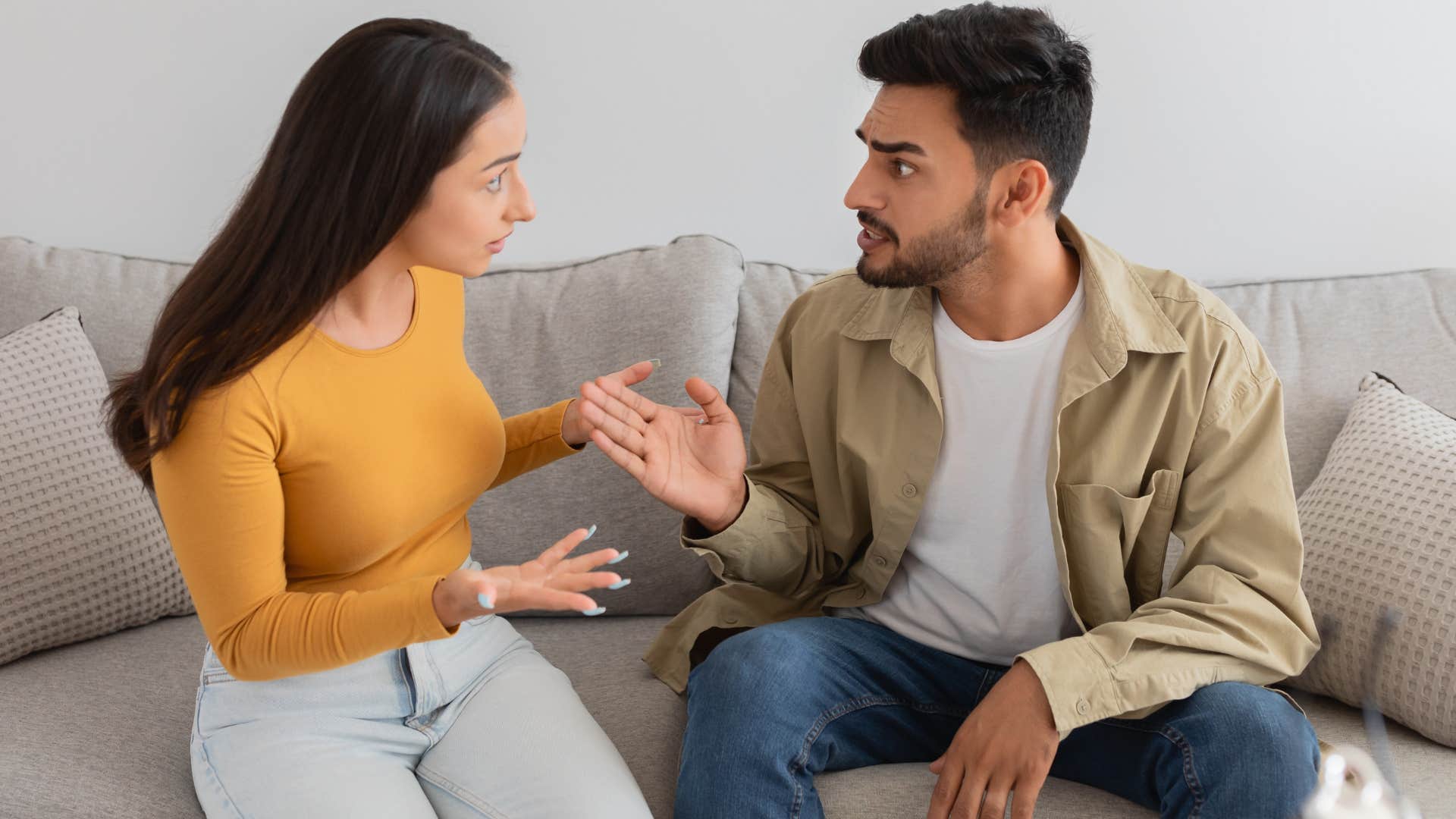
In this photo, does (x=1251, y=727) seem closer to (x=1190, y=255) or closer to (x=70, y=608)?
(x=1190, y=255)

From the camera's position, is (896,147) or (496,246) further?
(896,147)

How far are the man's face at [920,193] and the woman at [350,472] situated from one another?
1.51 feet

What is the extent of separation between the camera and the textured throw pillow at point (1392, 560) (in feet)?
4.65

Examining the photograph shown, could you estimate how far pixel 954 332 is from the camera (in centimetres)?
154

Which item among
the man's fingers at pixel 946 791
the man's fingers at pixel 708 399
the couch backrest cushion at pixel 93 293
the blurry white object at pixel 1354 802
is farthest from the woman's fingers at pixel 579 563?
the couch backrest cushion at pixel 93 293

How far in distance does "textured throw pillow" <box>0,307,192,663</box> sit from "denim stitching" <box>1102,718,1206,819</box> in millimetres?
1378

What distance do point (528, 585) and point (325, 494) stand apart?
Result: 0.29m

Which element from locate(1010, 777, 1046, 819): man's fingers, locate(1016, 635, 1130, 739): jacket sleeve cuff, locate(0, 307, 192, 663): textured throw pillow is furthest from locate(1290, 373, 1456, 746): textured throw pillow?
locate(0, 307, 192, 663): textured throw pillow

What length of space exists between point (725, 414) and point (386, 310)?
1.43 ft

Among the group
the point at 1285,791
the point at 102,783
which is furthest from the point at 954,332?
the point at 102,783

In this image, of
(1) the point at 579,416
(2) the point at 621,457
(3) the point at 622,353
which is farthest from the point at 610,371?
(2) the point at 621,457

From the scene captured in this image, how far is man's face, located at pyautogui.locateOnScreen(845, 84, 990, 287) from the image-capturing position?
145 cm

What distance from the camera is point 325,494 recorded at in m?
1.25

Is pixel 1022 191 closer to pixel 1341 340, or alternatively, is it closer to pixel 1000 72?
pixel 1000 72
